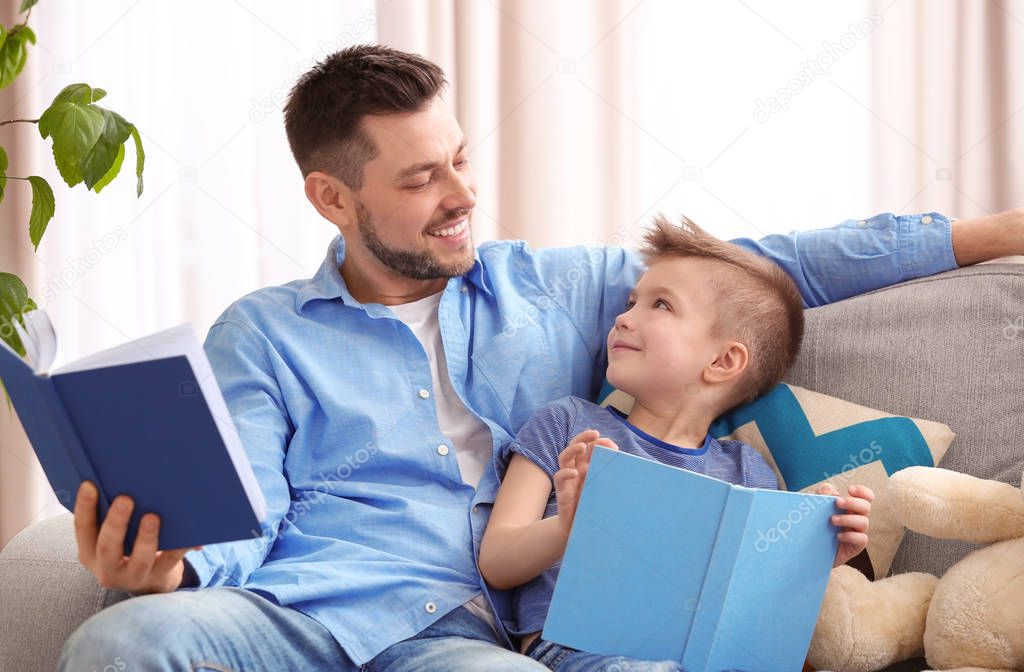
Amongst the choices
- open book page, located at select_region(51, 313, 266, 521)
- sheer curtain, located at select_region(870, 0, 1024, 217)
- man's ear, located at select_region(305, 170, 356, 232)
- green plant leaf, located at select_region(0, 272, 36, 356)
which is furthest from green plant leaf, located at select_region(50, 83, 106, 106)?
sheer curtain, located at select_region(870, 0, 1024, 217)

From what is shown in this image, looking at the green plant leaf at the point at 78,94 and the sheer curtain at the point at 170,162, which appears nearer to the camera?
the green plant leaf at the point at 78,94

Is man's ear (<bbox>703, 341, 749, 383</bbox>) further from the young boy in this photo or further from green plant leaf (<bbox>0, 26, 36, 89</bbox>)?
green plant leaf (<bbox>0, 26, 36, 89</bbox>)

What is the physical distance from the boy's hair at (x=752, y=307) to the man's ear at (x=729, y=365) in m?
0.01

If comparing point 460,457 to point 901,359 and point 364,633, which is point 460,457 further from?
point 901,359

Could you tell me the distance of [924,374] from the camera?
1.53 metres

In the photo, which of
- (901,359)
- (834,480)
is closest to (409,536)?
(834,480)

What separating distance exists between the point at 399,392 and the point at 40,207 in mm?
882

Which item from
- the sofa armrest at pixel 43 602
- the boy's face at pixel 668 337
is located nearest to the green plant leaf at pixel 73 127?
the sofa armrest at pixel 43 602

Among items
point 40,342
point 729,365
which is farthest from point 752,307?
point 40,342

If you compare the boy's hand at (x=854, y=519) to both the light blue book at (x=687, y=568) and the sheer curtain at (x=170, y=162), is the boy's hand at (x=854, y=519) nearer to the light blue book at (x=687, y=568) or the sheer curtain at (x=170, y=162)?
the light blue book at (x=687, y=568)

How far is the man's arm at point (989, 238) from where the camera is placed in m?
1.58

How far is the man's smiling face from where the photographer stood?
65.9 inches

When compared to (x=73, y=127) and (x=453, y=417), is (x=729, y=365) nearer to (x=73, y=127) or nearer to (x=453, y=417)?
(x=453, y=417)

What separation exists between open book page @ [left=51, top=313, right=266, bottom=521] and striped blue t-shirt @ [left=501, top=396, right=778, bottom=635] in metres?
0.48
